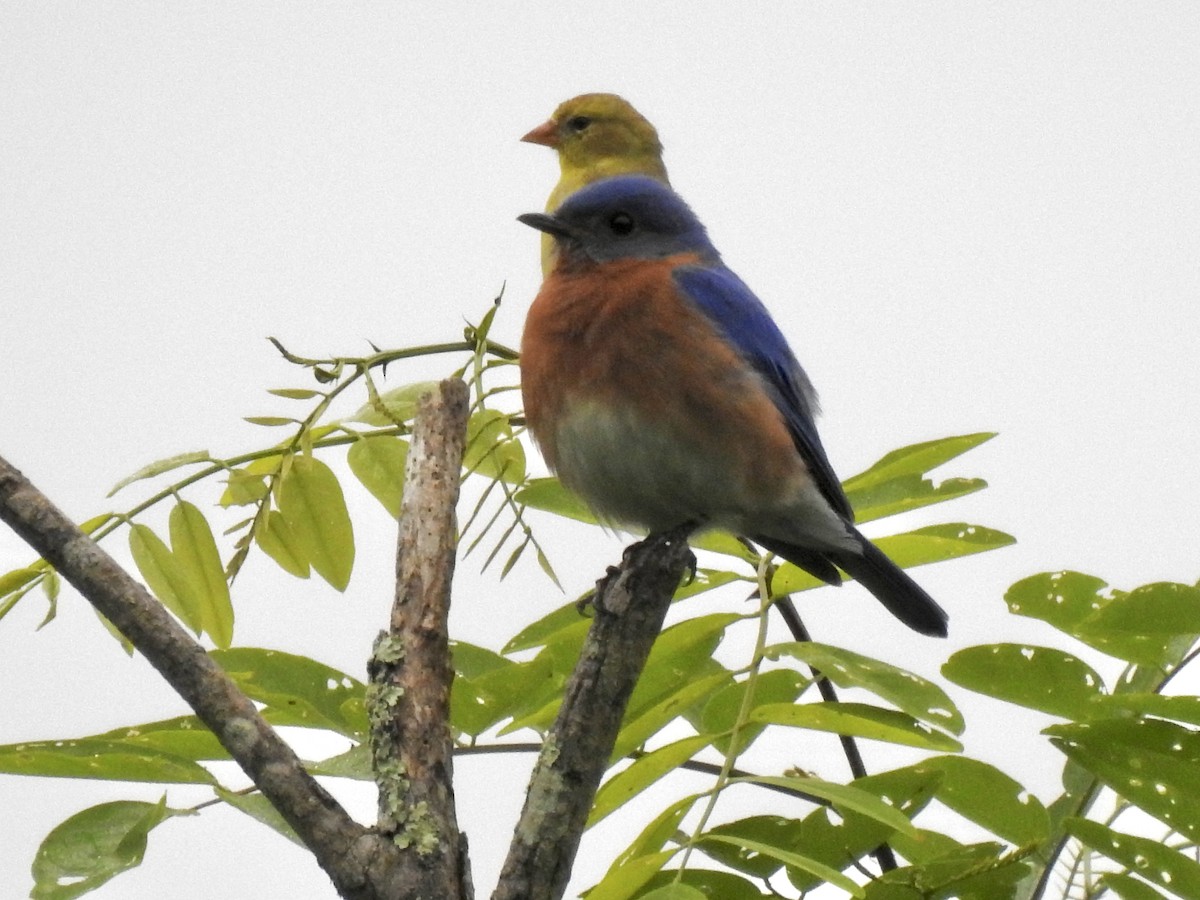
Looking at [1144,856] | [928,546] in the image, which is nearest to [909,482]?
[928,546]

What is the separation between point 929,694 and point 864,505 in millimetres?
861

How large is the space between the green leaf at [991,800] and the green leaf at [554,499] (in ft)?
4.77

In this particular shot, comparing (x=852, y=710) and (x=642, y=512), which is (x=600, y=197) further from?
(x=852, y=710)

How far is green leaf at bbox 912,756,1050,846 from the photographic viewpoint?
2.77m

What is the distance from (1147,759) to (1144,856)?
6.9 inches

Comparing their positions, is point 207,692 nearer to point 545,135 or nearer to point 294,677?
point 294,677

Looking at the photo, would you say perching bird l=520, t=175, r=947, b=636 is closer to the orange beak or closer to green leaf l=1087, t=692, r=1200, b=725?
green leaf l=1087, t=692, r=1200, b=725

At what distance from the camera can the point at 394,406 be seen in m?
3.60

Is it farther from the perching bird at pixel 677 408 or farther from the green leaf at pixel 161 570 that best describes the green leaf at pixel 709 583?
the green leaf at pixel 161 570

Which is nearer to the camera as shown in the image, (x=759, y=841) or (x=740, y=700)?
(x=759, y=841)

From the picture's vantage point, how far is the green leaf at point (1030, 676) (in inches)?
111

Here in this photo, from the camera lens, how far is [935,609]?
4617mm

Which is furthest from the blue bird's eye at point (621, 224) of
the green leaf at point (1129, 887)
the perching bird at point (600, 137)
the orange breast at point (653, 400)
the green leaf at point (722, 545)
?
the perching bird at point (600, 137)

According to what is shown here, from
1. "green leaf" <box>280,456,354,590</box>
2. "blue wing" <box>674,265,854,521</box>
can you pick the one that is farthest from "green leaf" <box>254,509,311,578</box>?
"blue wing" <box>674,265,854,521</box>
